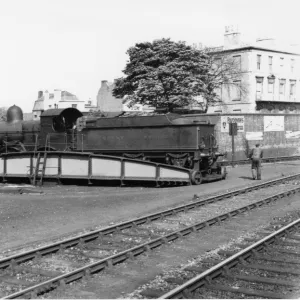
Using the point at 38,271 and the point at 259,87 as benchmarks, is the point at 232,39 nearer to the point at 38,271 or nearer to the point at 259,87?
the point at 259,87

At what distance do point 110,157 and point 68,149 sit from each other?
261 centimetres

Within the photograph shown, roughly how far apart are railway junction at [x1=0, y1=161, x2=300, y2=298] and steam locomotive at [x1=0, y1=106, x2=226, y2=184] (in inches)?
72.9

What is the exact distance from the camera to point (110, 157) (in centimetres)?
2002

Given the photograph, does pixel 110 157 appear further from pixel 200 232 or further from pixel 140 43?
pixel 140 43

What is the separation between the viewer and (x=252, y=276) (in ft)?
23.9

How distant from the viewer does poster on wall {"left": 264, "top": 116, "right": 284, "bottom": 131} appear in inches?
1382

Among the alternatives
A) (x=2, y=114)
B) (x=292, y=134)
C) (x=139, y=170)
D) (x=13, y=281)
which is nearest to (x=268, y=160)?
(x=292, y=134)

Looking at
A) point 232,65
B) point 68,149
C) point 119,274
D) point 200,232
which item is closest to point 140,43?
point 232,65

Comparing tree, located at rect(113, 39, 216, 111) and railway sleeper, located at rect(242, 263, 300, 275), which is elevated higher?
tree, located at rect(113, 39, 216, 111)

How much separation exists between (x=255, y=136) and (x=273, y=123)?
2.31 metres

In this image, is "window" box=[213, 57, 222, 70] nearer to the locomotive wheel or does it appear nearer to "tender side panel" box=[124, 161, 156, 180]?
the locomotive wheel

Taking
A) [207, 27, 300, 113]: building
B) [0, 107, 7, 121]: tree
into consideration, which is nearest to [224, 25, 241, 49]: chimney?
[207, 27, 300, 113]: building

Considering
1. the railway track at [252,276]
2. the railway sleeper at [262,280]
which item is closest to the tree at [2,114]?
the railway track at [252,276]

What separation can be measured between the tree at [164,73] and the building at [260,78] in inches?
464
